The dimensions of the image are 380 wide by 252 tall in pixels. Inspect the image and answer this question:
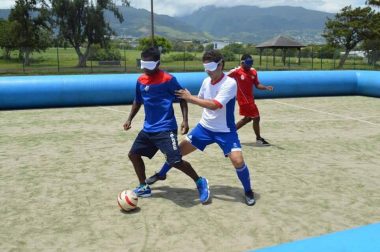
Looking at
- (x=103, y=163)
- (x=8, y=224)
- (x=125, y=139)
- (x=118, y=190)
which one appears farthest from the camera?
(x=125, y=139)

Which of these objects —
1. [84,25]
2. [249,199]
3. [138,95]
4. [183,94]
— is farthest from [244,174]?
[84,25]

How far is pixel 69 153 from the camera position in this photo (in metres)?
7.43

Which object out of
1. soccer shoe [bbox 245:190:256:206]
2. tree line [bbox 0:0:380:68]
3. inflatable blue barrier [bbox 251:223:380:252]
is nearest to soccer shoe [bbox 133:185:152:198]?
soccer shoe [bbox 245:190:256:206]

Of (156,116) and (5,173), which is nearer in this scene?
(156,116)

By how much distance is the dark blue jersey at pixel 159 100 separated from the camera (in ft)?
15.9

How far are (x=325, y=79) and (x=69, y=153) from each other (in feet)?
36.9

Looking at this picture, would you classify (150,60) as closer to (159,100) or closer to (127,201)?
(159,100)

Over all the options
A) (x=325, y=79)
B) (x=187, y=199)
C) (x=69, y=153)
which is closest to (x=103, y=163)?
(x=69, y=153)

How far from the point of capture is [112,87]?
1326cm

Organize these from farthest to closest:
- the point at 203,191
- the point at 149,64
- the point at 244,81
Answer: the point at 244,81 < the point at 203,191 < the point at 149,64

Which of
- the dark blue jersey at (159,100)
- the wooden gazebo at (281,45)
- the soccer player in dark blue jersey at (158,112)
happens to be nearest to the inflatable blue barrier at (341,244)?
the soccer player in dark blue jersey at (158,112)

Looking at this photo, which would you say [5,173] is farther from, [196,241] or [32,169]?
[196,241]

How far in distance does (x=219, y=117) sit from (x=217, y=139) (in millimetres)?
260

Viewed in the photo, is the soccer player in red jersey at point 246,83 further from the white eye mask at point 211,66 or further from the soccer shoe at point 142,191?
the soccer shoe at point 142,191
